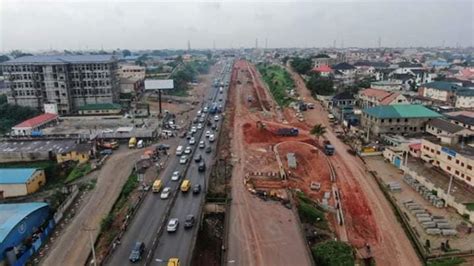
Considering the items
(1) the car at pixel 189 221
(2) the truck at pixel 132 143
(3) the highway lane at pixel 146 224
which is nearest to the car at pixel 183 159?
(3) the highway lane at pixel 146 224

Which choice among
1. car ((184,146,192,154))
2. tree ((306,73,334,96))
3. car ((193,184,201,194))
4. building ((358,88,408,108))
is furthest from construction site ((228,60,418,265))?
tree ((306,73,334,96))

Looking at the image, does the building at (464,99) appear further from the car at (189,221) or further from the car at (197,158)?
the car at (189,221)

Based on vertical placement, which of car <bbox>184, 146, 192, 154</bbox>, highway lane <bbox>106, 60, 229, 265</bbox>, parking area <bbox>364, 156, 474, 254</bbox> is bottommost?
parking area <bbox>364, 156, 474, 254</bbox>

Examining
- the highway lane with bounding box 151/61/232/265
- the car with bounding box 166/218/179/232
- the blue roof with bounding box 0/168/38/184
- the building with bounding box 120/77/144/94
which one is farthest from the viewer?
the building with bounding box 120/77/144/94

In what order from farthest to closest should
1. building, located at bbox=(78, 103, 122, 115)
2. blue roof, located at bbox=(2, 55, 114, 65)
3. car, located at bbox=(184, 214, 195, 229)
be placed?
1. building, located at bbox=(78, 103, 122, 115)
2. blue roof, located at bbox=(2, 55, 114, 65)
3. car, located at bbox=(184, 214, 195, 229)

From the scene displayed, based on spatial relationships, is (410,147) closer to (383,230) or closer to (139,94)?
(383,230)

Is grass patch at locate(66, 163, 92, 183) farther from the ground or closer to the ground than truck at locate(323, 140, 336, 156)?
closer to the ground

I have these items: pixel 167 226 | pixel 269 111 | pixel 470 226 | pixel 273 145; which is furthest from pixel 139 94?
pixel 470 226

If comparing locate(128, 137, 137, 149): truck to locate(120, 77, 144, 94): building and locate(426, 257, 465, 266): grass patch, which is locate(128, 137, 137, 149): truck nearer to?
locate(120, 77, 144, 94): building
